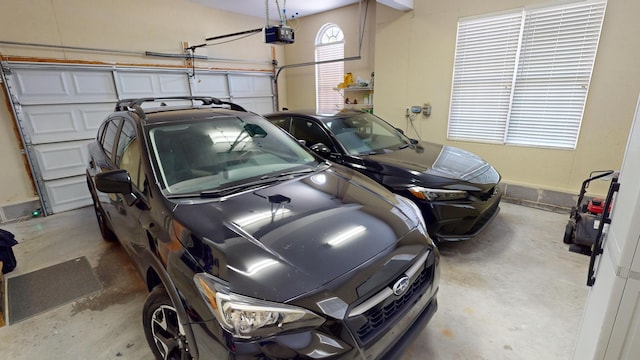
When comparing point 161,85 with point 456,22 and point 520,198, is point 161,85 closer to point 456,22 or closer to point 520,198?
point 456,22

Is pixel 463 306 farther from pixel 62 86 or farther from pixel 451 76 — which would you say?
pixel 62 86

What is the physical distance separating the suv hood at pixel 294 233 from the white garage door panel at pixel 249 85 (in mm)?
4840

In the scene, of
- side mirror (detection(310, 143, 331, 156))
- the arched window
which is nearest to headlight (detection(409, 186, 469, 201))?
side mirror (detection(310, 143, 331, 156))

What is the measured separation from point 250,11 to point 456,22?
3934mm

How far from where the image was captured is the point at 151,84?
15.8 ft

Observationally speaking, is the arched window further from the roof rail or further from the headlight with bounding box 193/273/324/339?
the headlight with bounding box 193/273/324/339

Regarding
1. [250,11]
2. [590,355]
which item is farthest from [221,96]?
[590,355]

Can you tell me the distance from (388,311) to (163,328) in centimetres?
114

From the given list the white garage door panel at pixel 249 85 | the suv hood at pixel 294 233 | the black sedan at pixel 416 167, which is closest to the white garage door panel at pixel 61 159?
the white garage door panel at pixel 249 85

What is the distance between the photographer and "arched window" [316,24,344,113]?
6.23 metres

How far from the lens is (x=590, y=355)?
3.24 feet

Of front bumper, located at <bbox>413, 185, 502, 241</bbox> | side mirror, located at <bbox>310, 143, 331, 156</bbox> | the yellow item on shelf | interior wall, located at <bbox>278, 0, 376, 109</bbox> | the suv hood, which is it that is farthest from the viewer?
the yellow item on shelf

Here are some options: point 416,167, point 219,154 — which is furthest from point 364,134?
point 219,154

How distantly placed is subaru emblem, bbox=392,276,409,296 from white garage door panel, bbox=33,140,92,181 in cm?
495
